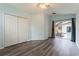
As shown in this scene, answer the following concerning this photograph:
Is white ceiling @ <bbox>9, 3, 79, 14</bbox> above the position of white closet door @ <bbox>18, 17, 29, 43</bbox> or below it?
above

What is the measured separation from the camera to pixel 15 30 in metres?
5.51

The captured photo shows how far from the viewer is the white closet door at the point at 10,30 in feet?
15.8

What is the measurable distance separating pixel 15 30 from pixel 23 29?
2.99 feet

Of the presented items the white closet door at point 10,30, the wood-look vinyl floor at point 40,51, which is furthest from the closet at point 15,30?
the wood-look vinyl floor at point 40,51

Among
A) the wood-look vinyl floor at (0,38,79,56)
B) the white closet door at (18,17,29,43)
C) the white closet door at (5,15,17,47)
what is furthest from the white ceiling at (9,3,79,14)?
the wood-look vinyl floor at (0,38,79,56)

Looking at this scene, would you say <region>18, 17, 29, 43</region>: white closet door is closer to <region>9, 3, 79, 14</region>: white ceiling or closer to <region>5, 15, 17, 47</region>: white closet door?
<region>5, 15, 17, 47</region>: white closet door

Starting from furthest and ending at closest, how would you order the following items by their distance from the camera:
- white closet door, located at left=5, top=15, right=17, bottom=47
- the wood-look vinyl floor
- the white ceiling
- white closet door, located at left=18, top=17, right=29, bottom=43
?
white closet door, located at left=18, top=17, right=29, bottom=43 → white closet door, located at left=5, top=15, right=17, bottom=47 → the white ceiling → the wood-look vinyl floor

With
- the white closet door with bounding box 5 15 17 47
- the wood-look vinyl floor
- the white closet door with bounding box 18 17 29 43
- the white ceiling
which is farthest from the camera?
the white closet door with bounding box 18 17 29 43

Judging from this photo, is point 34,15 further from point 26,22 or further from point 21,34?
point 21,34

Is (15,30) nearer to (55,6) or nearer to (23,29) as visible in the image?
(23,29)

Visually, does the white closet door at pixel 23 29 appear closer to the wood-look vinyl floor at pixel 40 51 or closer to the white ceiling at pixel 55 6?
the white ceiling at pixel 55 6

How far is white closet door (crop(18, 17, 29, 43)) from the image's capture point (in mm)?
5973

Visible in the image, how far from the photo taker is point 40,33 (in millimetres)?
7023

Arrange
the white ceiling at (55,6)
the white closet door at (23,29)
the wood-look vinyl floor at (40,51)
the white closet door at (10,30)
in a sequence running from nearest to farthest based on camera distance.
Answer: the wood-look vinyl floor at (40,51) → the white ceiling at (55,6) → the white closet door at (10,30) → the white closet door at (23,29)
